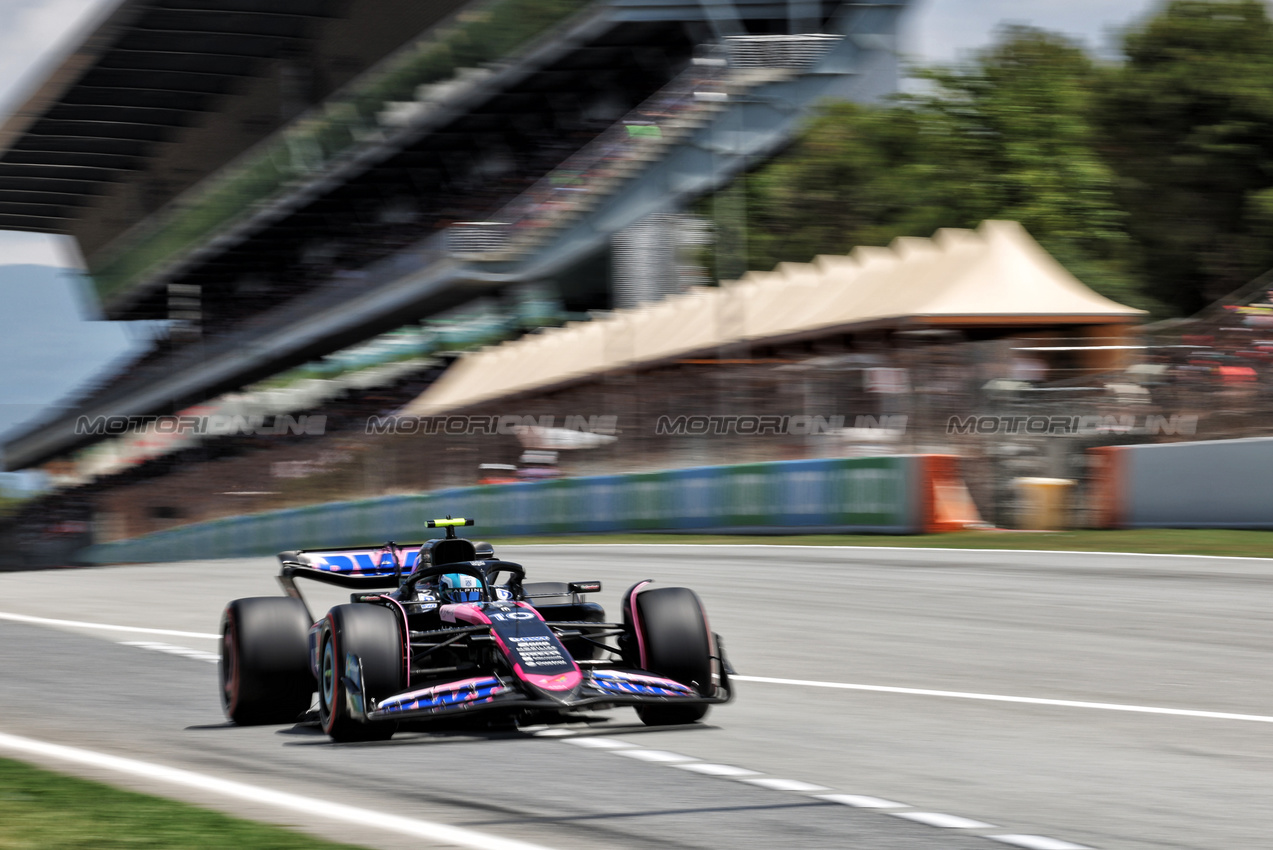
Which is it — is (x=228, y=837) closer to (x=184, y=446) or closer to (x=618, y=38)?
(x=618, y=38)

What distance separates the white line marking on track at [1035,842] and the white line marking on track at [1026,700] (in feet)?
8.25

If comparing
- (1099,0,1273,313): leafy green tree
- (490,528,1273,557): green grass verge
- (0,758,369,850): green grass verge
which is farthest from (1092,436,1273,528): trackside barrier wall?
(1099,0,1273,313): leafy green tree

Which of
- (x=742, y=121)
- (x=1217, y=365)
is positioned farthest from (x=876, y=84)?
(x=1217, y=365)

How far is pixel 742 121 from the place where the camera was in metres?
34.7

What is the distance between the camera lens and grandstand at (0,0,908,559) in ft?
110

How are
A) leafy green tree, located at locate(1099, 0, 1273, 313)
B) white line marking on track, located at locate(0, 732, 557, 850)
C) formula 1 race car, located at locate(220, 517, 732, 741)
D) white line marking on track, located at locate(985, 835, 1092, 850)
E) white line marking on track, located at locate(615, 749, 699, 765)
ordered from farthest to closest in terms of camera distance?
leafy green tree, located at locate(1099, 0, 1273, 313) < formula 1 race car, located at locate(220, 517, 732, 741) < white line marking on track, located at locate(615, 749, 699, 765) < white line marking on track, located at locate(0, 732, 557, 850) < white line marking on track, located at locate(985, 835, 1092, 850)

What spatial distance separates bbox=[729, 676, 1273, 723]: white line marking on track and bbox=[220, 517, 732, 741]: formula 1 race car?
1112 mm

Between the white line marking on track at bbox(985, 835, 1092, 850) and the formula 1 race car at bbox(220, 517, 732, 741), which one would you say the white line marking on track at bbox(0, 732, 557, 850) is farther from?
the white line marking on track at bbox(985, 835, 1092, 850)

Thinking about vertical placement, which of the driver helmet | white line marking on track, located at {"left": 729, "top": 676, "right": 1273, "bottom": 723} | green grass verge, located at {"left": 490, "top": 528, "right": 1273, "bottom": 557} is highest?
the driver helmet

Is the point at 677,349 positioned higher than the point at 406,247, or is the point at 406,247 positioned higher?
the point at 406,247

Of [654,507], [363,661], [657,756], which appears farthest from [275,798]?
[654,507]

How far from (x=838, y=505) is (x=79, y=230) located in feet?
149

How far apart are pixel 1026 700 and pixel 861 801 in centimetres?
247

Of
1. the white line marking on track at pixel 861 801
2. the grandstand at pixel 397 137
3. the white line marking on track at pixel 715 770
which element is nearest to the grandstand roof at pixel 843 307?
the grandstand at pixel 397 137
